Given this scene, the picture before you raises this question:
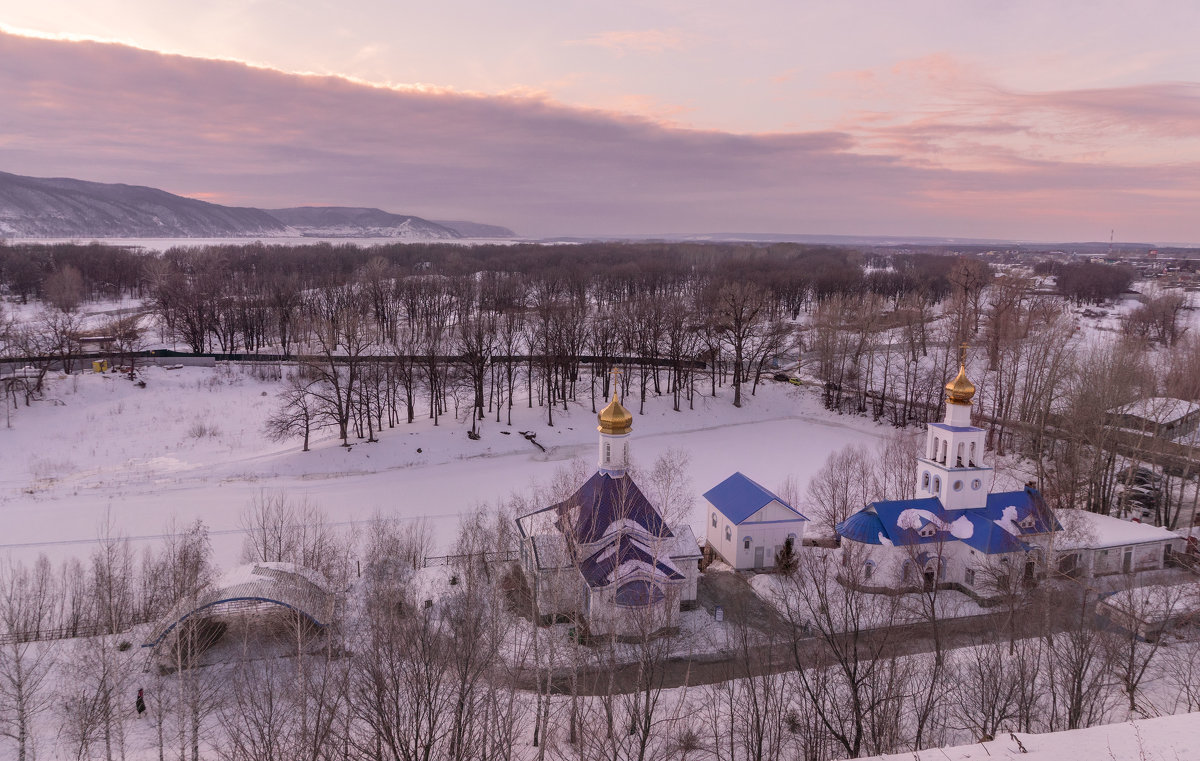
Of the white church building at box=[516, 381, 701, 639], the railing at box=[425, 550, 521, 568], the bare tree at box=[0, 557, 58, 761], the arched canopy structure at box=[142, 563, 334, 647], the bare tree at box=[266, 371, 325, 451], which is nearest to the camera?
the bare tree at box=[0, 557, 58, 761]

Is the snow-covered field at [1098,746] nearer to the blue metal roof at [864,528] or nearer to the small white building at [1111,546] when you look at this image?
the blue metal roof at [864,528]

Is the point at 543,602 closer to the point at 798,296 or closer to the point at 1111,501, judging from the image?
the point at 1111,501

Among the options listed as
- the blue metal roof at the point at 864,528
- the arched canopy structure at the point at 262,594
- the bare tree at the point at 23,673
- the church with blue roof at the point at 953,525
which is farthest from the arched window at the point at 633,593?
the bare tree at the point at 23,673

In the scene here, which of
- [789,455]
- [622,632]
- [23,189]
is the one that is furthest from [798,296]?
[23,189]

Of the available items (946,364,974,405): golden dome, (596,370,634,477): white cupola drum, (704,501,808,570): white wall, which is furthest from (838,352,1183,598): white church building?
(596,370,634,477): white cupola drum

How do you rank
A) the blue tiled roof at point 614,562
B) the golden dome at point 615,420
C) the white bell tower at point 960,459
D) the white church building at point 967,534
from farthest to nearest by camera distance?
the white bell tower at point 960,459, the white church building at point 967,534, the golden dome at point 615,420, the blue tiled roof at point 614,562

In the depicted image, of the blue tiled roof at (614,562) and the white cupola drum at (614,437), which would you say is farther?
the white cupola drum at (614,437)

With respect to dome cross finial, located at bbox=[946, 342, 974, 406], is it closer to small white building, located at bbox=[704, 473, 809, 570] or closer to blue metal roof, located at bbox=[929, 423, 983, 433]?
blue metal roof, located at bbox=[929, 423, 983, 433]
